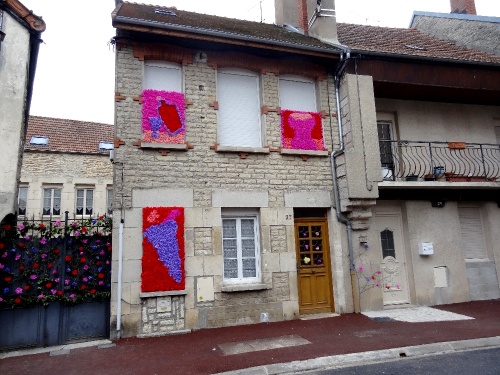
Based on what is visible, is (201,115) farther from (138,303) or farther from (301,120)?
(138,303)

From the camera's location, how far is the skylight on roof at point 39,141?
17.0 metres

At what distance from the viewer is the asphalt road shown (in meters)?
4.61

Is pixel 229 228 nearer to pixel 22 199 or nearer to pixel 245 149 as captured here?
pixel 245 149

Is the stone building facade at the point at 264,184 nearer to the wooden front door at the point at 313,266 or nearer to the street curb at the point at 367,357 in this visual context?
the wooden front door at the point at 313,266

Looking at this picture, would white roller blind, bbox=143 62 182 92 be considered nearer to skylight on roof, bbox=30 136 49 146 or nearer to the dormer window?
the dormer window

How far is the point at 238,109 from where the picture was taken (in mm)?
8516

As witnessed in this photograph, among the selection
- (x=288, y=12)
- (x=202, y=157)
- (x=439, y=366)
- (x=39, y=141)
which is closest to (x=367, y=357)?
(x=439, y=366)

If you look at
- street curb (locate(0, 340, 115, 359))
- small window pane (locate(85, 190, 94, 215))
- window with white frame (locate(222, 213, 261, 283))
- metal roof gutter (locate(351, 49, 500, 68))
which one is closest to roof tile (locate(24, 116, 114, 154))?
small window pane (locate(85, 190, 94, 215))

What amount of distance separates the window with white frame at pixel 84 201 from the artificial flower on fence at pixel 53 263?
35.2 feet

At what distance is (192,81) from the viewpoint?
26.6 ft

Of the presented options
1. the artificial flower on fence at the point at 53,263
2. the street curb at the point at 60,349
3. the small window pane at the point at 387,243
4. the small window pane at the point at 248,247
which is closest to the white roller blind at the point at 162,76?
the artificial flower on fence at the point at 53,263

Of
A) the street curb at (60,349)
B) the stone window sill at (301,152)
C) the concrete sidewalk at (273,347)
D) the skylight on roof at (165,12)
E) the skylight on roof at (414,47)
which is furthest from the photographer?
the skylight on roof at (414,47)

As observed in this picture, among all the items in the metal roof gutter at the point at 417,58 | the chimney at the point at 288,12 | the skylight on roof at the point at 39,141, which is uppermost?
the chimney at the point at 288,12

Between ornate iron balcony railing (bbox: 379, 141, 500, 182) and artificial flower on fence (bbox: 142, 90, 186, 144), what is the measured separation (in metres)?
5.34
